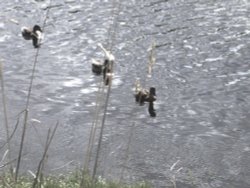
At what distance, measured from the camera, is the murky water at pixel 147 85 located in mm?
4980

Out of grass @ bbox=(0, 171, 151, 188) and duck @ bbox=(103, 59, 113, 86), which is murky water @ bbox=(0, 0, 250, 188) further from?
duck @ bbox=(103, 59, 113, 86)

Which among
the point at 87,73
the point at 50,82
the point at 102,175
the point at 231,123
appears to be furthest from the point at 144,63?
the point at 102,175

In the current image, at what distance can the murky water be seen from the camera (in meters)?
4.98

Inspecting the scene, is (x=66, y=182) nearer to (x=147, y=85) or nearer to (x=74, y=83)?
(x=147, y=85)

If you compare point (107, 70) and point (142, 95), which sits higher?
point (107, 70)

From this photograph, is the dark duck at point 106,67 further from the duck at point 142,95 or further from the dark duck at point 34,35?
the dark duck at point 34,35

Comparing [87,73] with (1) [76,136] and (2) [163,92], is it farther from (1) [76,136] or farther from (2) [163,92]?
(1) [76,136]

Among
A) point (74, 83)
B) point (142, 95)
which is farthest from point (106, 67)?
point (74, 83)

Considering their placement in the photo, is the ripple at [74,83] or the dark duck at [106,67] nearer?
the dark duck at [106,67]

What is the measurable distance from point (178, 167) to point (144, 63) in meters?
2.35

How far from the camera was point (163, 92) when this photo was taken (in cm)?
630

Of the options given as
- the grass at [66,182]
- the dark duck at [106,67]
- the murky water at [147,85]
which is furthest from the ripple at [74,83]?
the dark duck at [106,67]

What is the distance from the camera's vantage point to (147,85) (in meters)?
6.36

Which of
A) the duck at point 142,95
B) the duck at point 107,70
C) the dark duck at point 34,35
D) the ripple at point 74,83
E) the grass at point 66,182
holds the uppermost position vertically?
the dark duck at point 34,35
